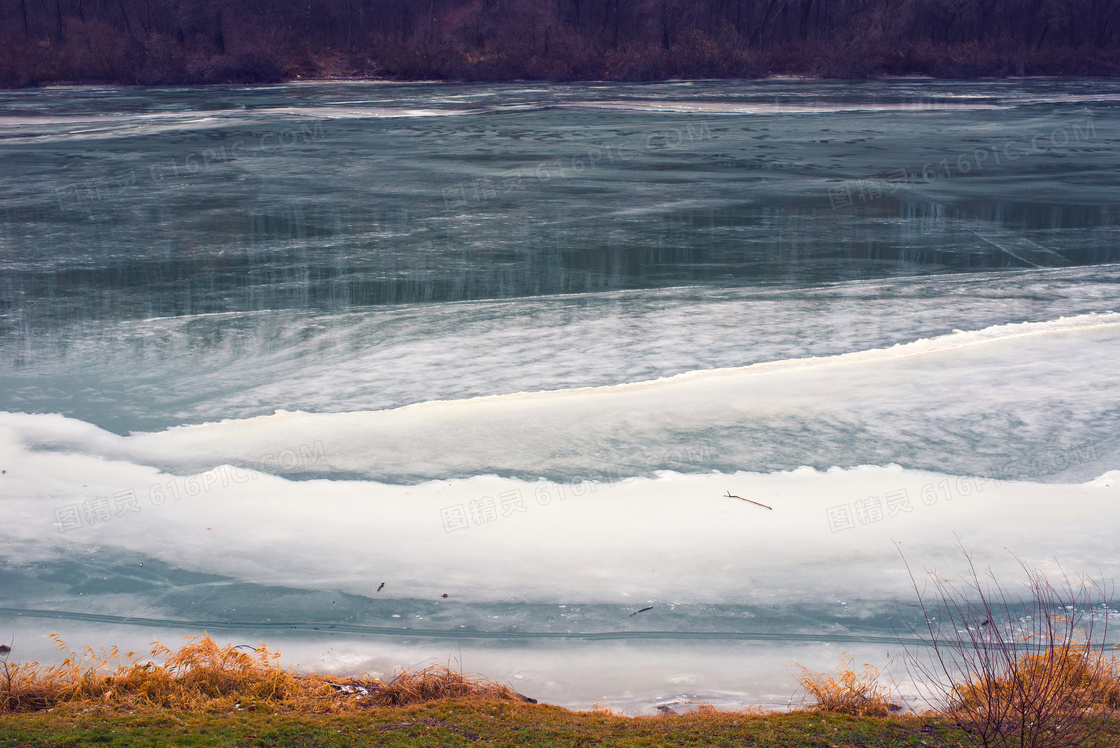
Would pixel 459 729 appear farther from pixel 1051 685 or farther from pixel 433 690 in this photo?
pixel 1051 685

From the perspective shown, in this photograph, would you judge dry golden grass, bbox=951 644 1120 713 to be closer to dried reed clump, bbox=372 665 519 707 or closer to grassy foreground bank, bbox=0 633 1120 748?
grassy foreground bank, bbox=0 633 1120 748

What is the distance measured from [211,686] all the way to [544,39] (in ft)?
147

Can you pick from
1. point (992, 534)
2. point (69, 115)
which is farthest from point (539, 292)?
point (69, 115)

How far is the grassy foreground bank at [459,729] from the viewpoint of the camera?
3.80m

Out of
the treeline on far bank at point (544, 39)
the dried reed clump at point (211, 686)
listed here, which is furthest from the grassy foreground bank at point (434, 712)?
the treeline on far bank at point (544, 39)

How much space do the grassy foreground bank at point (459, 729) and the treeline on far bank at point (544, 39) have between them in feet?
125

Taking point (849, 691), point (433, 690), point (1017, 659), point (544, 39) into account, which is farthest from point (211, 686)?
point (544, 39)

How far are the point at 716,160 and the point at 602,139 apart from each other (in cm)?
354

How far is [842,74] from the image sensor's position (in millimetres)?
40312

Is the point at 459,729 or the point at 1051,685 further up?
Result: the point at 1051,685

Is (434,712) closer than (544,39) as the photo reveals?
Yes

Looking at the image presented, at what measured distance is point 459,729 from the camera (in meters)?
3.97

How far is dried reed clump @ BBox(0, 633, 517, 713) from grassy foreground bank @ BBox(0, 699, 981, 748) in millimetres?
146

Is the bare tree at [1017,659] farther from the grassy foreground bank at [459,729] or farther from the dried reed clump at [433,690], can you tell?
the dried reed clump at [433,690]
